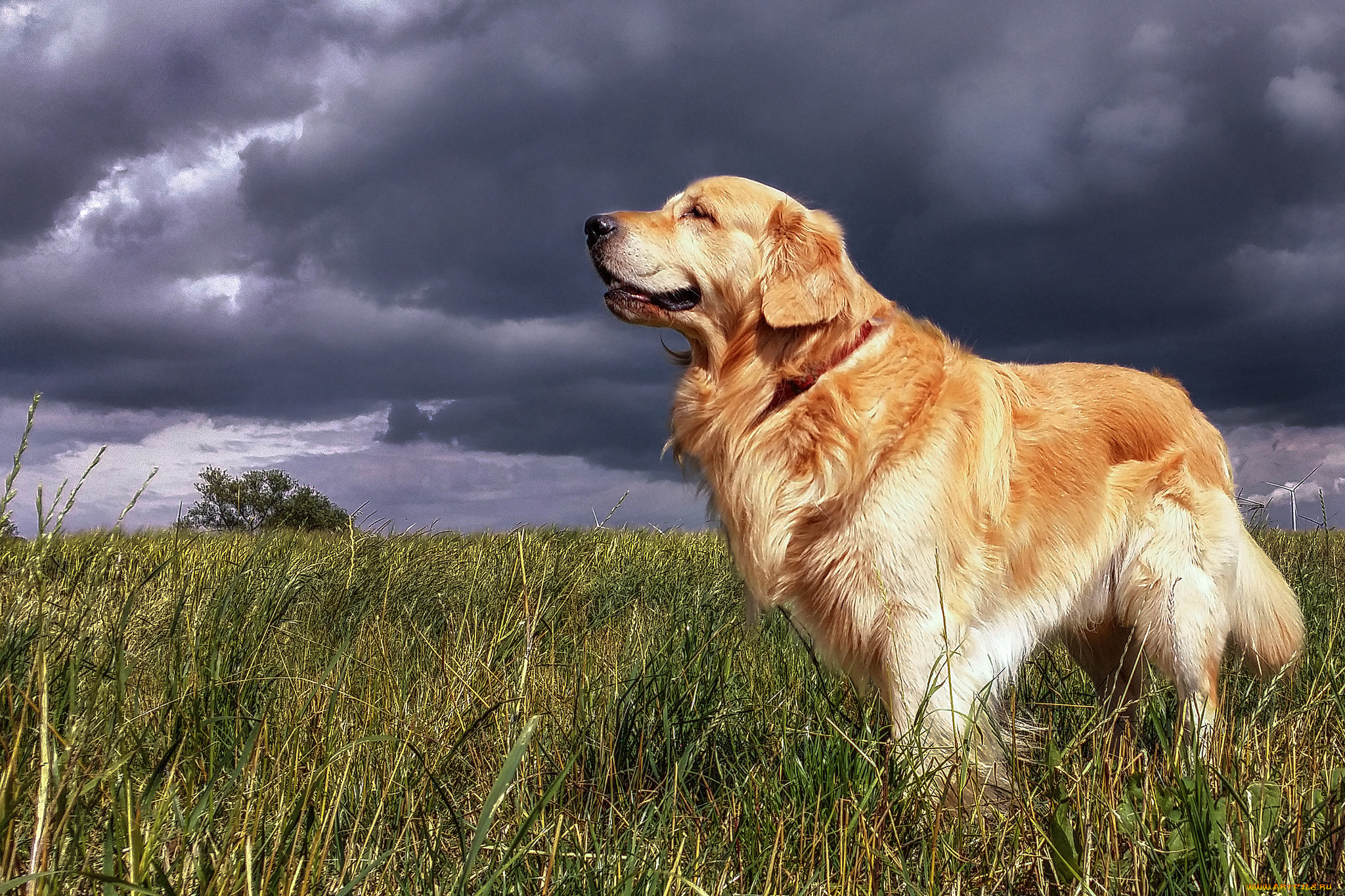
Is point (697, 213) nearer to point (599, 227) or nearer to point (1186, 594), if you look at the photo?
point (599, 227)

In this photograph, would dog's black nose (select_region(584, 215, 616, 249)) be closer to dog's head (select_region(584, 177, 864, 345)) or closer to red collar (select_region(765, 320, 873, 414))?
dog's head (select_region(584, 177, 864, 345))

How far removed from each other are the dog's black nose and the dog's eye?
0.28 metres

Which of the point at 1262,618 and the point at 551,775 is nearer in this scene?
the point at 551,775

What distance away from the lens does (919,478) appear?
288cm

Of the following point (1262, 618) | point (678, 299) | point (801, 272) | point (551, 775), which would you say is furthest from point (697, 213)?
point (1262, 618)

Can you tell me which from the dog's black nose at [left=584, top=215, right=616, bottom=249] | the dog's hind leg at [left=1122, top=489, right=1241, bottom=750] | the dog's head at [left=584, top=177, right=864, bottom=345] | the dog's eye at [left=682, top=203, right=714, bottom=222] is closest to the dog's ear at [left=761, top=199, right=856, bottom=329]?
the dog's head at [left=584, top=177, right=864, bottom=345]

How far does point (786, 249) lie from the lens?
3.29m

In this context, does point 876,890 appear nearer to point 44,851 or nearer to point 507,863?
point 507,863

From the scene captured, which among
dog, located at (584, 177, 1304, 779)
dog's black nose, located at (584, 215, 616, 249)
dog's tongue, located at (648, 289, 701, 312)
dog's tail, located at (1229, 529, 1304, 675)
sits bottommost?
dog's tail, located at (1229, 529, 1304, 675)

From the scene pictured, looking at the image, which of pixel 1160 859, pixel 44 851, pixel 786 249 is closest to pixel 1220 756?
pixel 1160 859

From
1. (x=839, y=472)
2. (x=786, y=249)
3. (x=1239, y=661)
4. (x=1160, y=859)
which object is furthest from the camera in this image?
(x=1239, y=661)

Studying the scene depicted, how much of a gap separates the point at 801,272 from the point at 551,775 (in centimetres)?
188

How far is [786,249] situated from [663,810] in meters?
2.01

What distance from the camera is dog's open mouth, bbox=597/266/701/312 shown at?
3.43m
